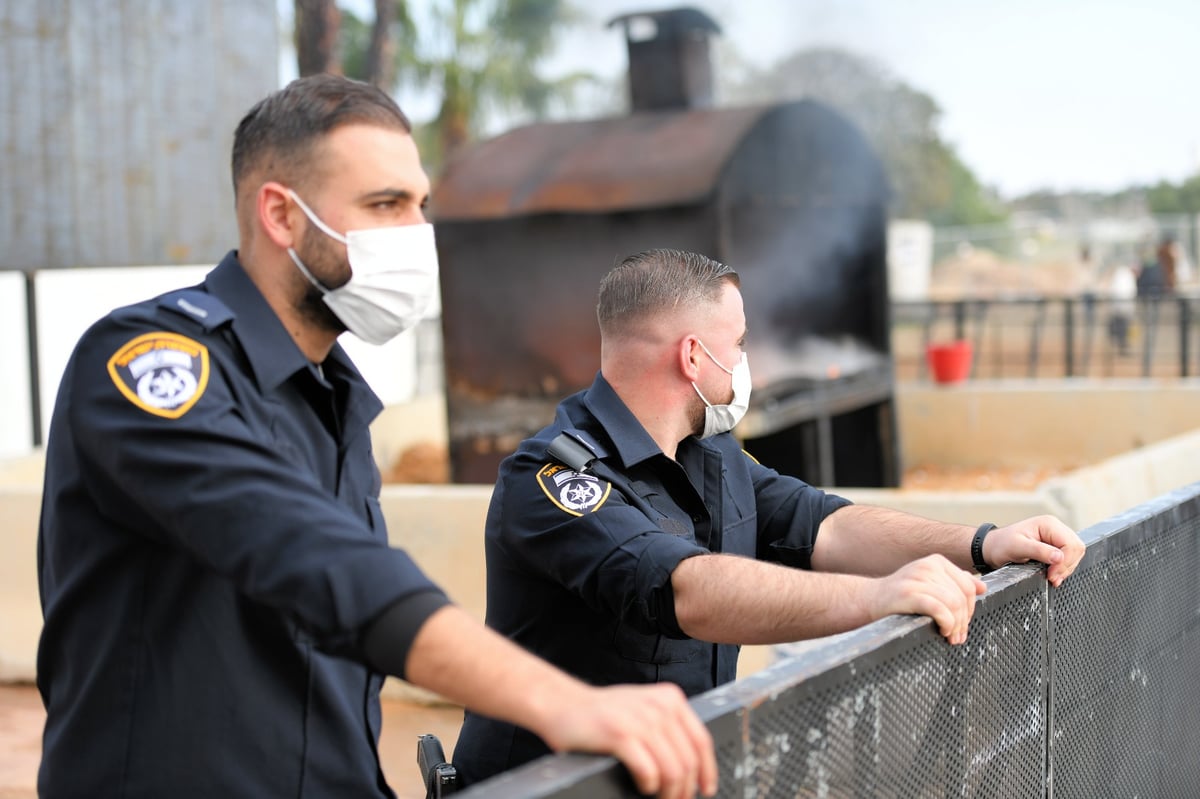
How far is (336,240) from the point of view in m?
1.94

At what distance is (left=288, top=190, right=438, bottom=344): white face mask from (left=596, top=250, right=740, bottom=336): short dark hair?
1.88 feet

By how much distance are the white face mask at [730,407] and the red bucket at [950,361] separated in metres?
8.76

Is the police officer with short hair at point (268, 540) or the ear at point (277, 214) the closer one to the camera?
the police officer with short hair at point (268, 540)

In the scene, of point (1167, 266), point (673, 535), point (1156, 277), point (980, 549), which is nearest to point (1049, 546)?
point (980, 549)

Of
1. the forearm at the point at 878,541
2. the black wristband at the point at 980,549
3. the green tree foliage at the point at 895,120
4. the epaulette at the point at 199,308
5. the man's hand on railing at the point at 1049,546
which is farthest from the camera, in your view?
→ the green tree foliage at the point at 895,120

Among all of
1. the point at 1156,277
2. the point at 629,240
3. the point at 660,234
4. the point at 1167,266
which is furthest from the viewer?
the point at 1167,266

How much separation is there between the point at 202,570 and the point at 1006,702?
1293 mm

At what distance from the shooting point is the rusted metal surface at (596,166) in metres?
7.06

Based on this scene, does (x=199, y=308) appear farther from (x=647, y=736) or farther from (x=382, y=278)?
(x=647, y=736)

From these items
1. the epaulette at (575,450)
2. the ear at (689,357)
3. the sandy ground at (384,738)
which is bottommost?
the sandy ground at (384,738)

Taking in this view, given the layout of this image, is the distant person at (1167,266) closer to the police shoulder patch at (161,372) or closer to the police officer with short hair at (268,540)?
the police officer with short hair at (268,540)

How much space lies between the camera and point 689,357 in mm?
2590

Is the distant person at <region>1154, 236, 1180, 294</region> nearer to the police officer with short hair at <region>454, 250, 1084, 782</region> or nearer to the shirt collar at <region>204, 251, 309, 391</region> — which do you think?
the police officer with short hair at <region>454, 250, 1084, 782</region>

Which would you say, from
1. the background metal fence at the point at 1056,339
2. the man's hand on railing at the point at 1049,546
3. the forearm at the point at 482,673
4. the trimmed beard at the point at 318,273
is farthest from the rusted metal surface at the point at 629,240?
the background metal fence at the point at 1056,339
